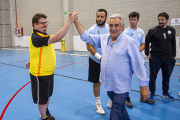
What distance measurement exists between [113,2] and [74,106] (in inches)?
333

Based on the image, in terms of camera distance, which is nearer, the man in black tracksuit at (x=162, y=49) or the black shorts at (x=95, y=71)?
the black shorts at (x=95, y=71)

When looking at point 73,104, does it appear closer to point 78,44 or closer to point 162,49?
point 162,49

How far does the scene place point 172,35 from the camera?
3525mm

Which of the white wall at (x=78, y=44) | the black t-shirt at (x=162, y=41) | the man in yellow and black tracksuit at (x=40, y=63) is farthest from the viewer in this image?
the white wall at (x=78, y=44)

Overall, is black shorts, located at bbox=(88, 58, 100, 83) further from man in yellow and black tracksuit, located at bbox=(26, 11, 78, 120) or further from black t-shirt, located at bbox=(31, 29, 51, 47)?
black t-shirt, located at bbox=(31, 29, 51, 47)

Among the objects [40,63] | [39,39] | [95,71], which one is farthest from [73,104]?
[39,39]

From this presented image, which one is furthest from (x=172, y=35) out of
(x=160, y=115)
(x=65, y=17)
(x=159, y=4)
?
(x=65, y=17)

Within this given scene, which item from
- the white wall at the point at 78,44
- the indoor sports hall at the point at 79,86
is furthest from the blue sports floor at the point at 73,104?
the white wall at the point at 78,44

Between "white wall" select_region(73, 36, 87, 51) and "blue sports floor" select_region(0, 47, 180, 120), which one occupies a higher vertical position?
"white wall" select_region(73, 36, 87, 51)

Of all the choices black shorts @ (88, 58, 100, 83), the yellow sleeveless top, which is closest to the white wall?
black shorts @ (88, 58, 100, 83)

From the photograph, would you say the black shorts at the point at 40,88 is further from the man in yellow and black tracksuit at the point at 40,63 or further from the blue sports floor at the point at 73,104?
the blue sports floor at the point at 73,104

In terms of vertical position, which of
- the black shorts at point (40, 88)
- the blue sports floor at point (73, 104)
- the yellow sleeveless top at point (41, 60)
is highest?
the yellow sleeveless top at point (41, 60)

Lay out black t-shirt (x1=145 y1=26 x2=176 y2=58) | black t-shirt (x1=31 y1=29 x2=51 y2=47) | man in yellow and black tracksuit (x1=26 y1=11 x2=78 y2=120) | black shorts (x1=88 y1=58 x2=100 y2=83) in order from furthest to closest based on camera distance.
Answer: black t-shirt (x1=145 y1=26 x2=176 y2=58) < black shorts (x1=88 y1=58 x2=100 y2=83) < man in yellow and black tracksuit (x1=26 y1=11 x2=78 y2=120) < black t-shirt (x1=31 y1=29 x2=51 y2=47)

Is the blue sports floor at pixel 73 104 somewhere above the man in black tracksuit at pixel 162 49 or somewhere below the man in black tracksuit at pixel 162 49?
below
